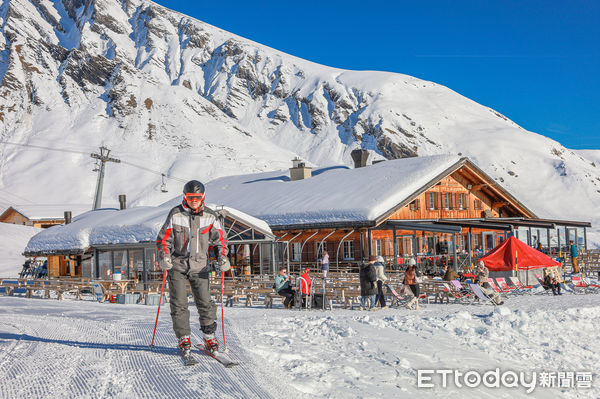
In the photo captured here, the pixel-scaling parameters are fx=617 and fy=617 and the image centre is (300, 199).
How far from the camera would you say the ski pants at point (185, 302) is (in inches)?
233

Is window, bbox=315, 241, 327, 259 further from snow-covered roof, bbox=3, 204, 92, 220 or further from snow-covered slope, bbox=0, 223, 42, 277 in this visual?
snow-covered roof, bbox=3, 204, 92, 220

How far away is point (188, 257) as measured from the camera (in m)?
5.92

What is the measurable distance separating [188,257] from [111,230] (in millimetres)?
18443

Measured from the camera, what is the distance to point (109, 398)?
16.0 ft

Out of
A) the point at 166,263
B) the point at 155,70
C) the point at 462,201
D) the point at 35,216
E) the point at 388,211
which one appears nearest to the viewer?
the point at 166,263

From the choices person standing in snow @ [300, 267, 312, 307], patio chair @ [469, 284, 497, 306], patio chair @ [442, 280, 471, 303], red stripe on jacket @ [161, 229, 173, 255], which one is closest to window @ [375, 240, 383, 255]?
patio chair @ [442, 280, 471, 303]

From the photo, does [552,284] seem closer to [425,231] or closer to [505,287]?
[505,287]

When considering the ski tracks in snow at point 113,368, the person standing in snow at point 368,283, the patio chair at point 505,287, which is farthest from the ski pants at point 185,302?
the patio chair at point 505,287

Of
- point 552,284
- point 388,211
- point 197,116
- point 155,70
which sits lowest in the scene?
point 552,284

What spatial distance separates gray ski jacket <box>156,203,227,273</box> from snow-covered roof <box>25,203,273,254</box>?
14.2 meters

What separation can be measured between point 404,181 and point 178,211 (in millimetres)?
21375

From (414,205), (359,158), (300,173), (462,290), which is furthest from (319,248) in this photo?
(462,290)

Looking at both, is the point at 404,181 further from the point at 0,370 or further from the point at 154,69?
the point at 154,69

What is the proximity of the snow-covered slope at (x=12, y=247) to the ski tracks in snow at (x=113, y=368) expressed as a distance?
28.0 meters
